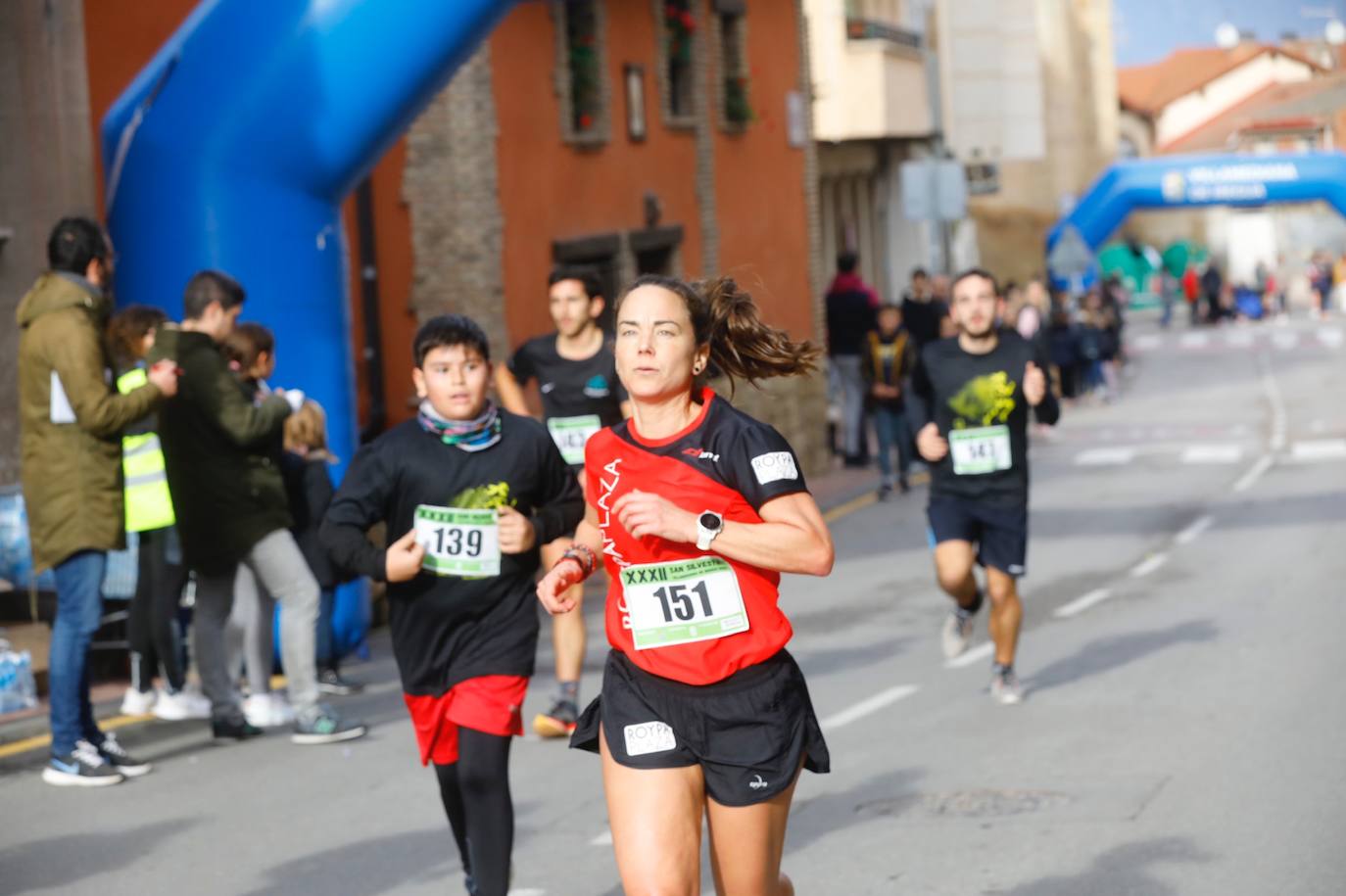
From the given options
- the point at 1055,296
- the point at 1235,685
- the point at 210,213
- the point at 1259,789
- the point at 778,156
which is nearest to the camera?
the point at 1259,789

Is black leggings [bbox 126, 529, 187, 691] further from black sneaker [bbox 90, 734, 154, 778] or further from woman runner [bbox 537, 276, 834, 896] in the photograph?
woman runner [bbox 537, 276, 834, 896]

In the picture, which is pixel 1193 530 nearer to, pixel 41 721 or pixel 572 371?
pixel 572 371

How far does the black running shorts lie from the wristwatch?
1.05 feet

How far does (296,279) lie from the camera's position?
12.4m

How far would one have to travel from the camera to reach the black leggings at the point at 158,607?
1035 cm

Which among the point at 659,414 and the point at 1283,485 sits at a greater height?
the point at 659,414

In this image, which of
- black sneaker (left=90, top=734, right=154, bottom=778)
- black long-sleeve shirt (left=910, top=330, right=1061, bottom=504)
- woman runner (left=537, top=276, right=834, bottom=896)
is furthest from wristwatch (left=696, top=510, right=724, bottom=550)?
black long-sleeve shirt (left=910, top=330, right=1061, bottom=504)

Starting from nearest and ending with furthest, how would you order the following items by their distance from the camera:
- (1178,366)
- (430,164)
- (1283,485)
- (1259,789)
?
(1259,789), (430,164), (1283,485), (1178,366)

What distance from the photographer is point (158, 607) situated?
10344 millimetres

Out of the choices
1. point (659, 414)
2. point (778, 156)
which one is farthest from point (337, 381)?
point (778, 156)

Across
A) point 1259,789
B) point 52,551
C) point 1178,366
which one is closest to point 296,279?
point 52,551

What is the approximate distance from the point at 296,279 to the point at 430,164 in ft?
16.4

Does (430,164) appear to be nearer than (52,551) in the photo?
No

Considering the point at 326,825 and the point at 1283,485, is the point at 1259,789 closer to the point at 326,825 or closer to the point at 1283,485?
the point at 326,825
